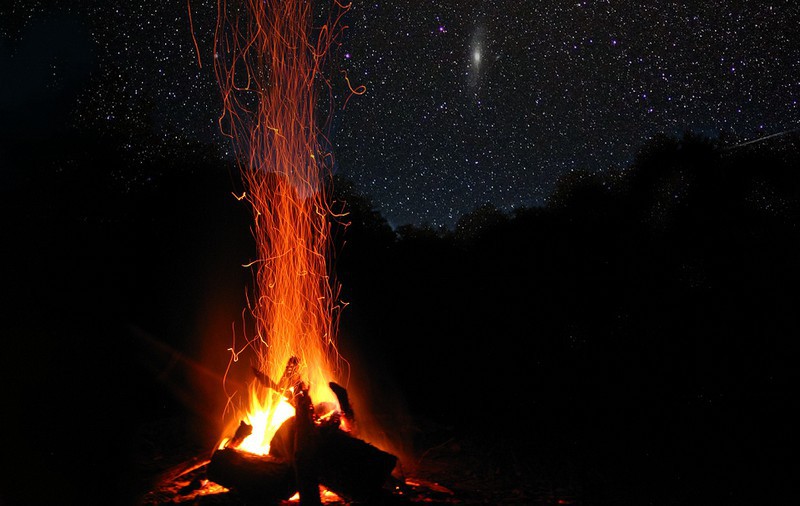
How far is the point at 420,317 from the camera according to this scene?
9.85 meters

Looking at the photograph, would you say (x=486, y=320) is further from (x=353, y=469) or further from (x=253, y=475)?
(x=253, y=475)

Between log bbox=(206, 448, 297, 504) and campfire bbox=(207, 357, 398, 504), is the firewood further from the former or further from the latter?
log bbox=(206, 448, 297, 504)

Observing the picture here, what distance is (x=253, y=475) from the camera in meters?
4.60

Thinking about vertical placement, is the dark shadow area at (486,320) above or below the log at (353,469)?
above

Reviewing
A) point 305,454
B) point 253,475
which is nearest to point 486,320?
point 305,454

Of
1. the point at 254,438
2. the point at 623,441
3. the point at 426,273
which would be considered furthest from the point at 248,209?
the point at 623,441

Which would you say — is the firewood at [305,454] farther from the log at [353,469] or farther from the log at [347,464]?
the log at [353,469]

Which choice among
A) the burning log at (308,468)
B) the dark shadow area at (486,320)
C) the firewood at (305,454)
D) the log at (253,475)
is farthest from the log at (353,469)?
the dark shadow area at (486,320)

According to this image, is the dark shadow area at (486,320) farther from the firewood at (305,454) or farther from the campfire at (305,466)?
the firewood at (305,454)

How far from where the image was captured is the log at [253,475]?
177 inches

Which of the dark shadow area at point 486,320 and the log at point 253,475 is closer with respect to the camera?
the log at point 253,475

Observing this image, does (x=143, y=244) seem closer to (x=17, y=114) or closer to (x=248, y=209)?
(x=248, y=209)

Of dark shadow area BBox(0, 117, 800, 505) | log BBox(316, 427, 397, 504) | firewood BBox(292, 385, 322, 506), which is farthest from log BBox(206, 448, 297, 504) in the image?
dark shadow area BBox(0, 117, 800, 505)

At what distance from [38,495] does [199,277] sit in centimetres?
454
